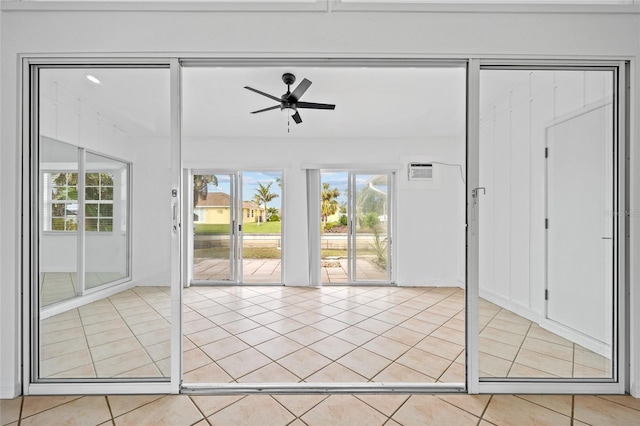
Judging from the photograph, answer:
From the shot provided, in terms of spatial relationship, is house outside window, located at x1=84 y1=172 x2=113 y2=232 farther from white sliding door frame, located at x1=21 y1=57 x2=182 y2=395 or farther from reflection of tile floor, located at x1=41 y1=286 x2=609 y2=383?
reflection of tile floor, located at x1=41 y1=286 x2=609 y2=383

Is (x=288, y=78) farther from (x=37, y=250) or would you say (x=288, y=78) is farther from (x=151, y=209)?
(x=37, y=250)

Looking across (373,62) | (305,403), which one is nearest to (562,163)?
(373,62)

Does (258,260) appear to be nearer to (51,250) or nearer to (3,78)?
(51,250)

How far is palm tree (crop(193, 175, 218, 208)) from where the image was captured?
4242mm

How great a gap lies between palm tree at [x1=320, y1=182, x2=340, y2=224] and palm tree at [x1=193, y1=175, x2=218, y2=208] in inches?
70.8

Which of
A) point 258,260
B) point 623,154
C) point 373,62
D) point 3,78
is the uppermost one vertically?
point 373,62

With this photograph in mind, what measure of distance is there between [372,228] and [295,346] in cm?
275

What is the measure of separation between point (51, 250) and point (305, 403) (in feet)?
6.62

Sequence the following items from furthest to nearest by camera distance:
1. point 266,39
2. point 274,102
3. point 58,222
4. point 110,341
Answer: point 274,102
point 58,222
point 110,341
point 266,39

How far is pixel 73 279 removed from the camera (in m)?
2.04

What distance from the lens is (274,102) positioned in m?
3.29

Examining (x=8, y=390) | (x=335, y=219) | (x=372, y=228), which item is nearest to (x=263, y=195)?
(x=335, y=219)

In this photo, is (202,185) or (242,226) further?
(242,226)

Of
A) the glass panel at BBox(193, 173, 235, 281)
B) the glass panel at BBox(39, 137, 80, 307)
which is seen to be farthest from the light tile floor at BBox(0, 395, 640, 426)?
the glass panel at BBox(193, 173, 235, 281)
